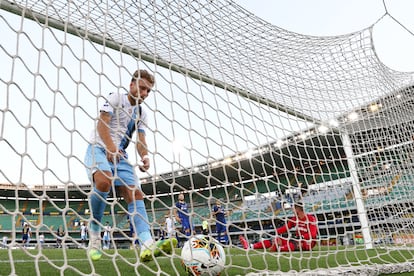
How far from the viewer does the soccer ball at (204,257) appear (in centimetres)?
197

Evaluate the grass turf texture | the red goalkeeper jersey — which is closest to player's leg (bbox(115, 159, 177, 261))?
the grass turf texture

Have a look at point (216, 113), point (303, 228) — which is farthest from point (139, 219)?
point (303, 228)

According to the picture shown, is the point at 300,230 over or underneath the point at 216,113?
underneath

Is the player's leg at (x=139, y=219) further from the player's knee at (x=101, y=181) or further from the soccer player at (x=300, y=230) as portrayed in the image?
the soccer player at (x=300, y=230)

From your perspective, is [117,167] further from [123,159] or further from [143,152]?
[143,152]

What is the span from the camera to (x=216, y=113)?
2.82 metres

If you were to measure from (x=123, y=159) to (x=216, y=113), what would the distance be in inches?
35.6

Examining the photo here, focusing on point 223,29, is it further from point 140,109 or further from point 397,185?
point 397,185

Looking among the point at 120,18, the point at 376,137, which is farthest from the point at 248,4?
the point at 376,137

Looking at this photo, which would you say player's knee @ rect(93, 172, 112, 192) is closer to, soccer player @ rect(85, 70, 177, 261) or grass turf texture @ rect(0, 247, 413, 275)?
soccer player @ rect(85, 70, 177, 261)

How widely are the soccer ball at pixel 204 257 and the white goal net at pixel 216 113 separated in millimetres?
115

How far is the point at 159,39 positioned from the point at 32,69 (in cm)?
158

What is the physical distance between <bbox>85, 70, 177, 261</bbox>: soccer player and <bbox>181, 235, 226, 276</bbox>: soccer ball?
0.44 feet

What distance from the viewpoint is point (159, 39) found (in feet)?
10.2
